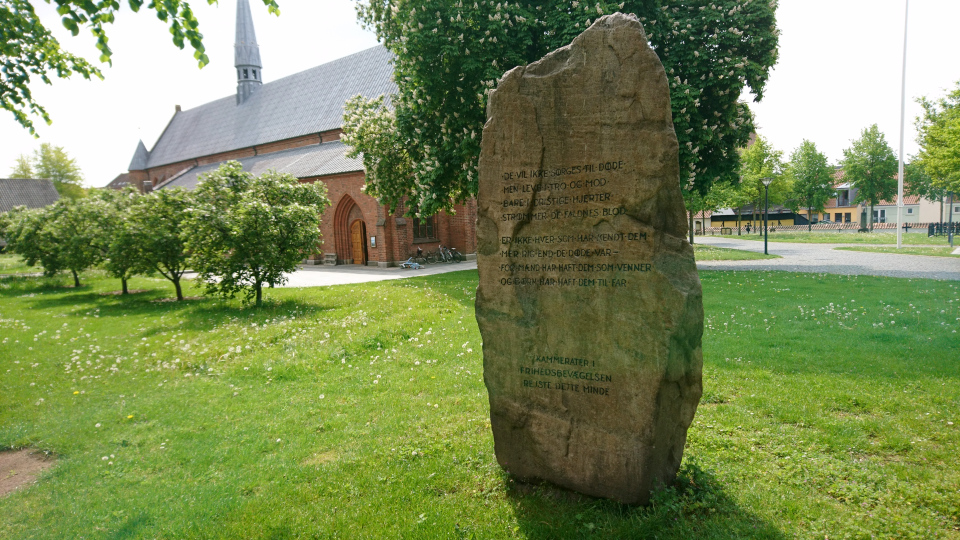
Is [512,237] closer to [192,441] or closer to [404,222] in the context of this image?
[192,441]

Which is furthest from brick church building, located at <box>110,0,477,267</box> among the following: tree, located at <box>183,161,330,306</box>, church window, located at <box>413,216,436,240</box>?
tree, located at <box>183,161,330,306</box>

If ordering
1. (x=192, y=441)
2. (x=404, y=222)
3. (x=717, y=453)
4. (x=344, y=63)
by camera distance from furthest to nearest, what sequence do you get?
1. (x=344, y=63)
2. (x=404, y=222)
3. (x=192, y=441)
4. (x=717, y=453)

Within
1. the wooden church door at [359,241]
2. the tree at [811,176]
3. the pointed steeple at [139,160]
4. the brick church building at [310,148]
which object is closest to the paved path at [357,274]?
the wooden church door at [359,241]

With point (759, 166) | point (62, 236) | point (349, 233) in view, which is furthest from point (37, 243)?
point (759, 166)

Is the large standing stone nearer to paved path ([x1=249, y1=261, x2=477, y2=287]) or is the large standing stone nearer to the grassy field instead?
paved path ([x1=249, y1=261, x2=477, y2=287])

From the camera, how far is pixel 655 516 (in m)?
3.34

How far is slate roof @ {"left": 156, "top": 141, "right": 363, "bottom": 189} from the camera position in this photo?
101 ft

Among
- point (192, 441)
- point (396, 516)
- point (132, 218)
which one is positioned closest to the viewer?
point (396, 516)

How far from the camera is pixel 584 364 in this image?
3.72m

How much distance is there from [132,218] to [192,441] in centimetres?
1340

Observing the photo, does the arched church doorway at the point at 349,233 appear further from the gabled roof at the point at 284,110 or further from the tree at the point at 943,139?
the tree at the point at 943,139

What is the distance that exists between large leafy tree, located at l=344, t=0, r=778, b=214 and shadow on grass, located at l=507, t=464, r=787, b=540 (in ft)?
37.5

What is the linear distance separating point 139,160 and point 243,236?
58.9 m

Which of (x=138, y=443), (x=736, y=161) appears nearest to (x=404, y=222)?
(x=736, y=161)
